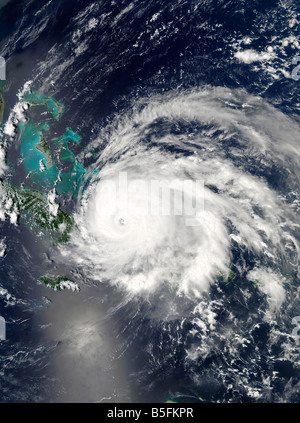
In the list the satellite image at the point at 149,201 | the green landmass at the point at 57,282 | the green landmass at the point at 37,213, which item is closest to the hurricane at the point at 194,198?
the satellite image at the point at 149,201

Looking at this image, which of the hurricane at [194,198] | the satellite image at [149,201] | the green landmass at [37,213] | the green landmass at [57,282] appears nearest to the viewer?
the satellite image at [149,201]

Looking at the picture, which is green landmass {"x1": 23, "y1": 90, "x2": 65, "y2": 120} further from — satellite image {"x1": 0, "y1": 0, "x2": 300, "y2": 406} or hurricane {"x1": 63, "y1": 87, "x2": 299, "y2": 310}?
hurricane {"x1": 63, "y1": 87, "x2": 299, "y2": 310}

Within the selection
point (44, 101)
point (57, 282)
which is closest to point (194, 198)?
point (57, 282)

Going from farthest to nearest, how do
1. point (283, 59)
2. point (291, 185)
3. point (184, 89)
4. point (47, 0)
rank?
1. point (47, 0)
2. point (184, 89)
3. point (283, 59)
4. point (291, 185)

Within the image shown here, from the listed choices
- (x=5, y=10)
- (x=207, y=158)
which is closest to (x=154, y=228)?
(x=207, y=158)

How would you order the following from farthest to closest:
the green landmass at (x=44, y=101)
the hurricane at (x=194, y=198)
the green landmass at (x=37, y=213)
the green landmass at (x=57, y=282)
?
the green landmass at (x=44, y=101)
the green landmass at (x=37, y=213)
the green landmass at (x=57, y=282)
the hurricane at (x=194, y=198)

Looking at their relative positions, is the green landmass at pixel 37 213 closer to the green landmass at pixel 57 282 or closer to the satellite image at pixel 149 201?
the satellite image at pixel 149 201

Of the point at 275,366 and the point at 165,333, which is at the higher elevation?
the point at 165,333

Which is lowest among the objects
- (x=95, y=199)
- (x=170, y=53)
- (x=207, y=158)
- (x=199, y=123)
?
(x=95, y=199)

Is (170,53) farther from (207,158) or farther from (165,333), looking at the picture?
(165,333)

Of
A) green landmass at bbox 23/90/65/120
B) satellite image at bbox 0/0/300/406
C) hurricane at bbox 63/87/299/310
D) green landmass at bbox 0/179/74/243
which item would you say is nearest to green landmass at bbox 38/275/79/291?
satellite image at bbox 0/0/300/406
